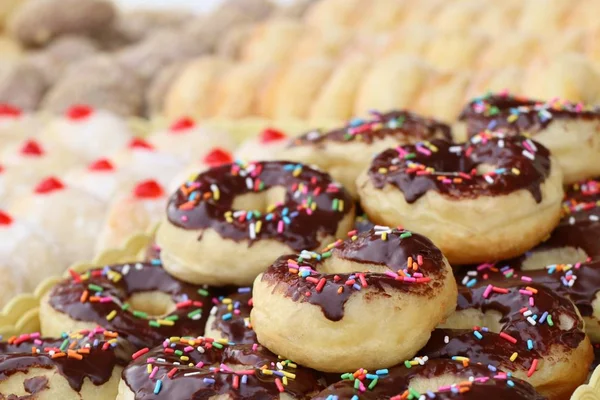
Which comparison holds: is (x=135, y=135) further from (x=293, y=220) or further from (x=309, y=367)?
(x=309, y=367)

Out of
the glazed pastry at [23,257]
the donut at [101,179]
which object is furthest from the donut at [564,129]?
the donut at [101,179]

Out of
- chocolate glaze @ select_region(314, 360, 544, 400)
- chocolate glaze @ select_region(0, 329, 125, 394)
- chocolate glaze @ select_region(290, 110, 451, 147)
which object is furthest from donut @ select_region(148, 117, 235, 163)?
chocolate glaze @ select_region(314, 360, 544, 400)

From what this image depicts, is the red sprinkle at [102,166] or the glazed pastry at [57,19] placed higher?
the red sprinkle at [102,166]

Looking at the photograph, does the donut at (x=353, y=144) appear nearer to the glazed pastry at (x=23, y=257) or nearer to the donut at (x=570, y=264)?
the donut at (x=570, y=264)

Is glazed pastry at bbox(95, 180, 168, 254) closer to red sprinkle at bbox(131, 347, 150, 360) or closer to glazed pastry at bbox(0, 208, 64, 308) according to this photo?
glazed pastry at bbox(0, 208, 64, 308)

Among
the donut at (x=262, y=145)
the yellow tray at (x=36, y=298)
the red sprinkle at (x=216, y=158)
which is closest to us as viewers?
the yellow tray at (x=36, y=298)

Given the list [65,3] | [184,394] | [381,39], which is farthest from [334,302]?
[65,3]

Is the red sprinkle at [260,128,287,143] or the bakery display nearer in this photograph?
the bakery display

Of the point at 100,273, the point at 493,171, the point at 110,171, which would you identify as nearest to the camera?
the point at 493,171
